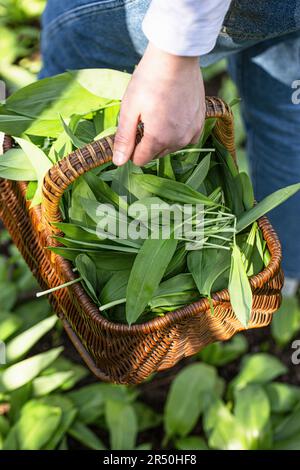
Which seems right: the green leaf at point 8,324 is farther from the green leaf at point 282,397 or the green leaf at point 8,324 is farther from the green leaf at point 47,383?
the green leaf at point 282,397

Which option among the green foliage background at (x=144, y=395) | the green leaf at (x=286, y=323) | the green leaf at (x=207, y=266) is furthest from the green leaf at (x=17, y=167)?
the green leaf at (x=286, y=323)

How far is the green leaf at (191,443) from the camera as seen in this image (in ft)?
→ 4.17

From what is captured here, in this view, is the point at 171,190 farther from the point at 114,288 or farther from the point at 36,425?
the point at 36,425

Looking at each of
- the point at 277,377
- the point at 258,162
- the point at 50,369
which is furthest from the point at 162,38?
the point at 277,377

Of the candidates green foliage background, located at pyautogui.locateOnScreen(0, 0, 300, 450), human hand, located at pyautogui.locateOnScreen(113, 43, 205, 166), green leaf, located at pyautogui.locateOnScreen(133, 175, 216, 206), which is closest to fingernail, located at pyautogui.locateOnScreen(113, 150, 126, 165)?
human hand, located at pyautogui.locateOnScreen(113, 43, 205, 166)

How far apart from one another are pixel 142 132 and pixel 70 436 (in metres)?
0.76

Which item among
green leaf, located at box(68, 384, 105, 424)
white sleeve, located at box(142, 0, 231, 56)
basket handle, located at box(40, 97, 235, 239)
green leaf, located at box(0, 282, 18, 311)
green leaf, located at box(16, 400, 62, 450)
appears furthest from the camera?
green leaf, located at box(0, 282, 18, 311)

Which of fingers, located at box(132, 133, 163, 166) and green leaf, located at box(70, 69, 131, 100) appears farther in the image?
green leaf, located at box(70, 69, 131, 100)

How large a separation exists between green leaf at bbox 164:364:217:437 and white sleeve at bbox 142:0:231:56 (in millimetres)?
791

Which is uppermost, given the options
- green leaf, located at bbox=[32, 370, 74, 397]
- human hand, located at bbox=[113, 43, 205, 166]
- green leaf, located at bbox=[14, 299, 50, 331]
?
human hand, located at bbox=[113, 43, 205, 166]

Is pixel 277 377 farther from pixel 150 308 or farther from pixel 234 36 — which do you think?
pixel 234 36

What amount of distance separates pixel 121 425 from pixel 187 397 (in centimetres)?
14

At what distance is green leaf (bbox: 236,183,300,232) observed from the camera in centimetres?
87

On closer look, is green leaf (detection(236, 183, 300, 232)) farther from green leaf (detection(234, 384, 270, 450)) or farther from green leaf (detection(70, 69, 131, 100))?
green leaf (detection(234, 384, 270, 450))
